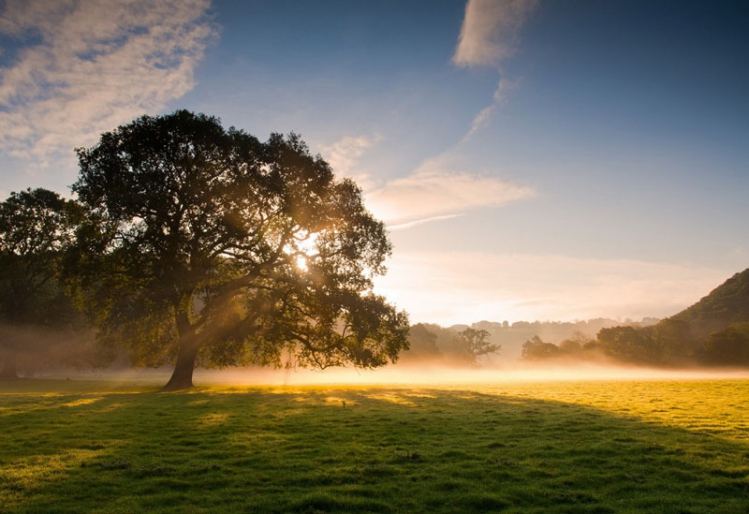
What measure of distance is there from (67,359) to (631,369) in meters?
98.1

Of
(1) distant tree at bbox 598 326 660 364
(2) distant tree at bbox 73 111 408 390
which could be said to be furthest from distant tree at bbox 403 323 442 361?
(2) distant tree at bbox 73 111 408 390

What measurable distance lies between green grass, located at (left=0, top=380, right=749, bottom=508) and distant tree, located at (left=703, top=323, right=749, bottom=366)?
74.4 m

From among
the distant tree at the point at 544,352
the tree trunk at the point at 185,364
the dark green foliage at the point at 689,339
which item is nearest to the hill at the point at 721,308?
the dark green foliage at the point at 689,339

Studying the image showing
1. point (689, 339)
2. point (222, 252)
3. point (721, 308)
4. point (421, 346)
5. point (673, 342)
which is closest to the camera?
point (222, 252)

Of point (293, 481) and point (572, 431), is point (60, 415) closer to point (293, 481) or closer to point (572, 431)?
point (293, 481)

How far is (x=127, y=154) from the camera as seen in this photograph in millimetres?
32969

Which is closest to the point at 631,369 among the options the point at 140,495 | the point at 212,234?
the point at 212,234

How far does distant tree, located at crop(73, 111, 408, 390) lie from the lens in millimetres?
32469

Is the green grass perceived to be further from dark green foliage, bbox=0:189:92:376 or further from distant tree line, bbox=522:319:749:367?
distant tree line, bbox=522:319:749:367

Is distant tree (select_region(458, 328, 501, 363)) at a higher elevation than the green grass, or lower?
higher

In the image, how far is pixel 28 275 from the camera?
57750 mm

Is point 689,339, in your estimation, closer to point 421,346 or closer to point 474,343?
point 421,346

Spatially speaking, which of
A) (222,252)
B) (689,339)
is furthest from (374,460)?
(689,339)

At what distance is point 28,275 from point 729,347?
355ft
